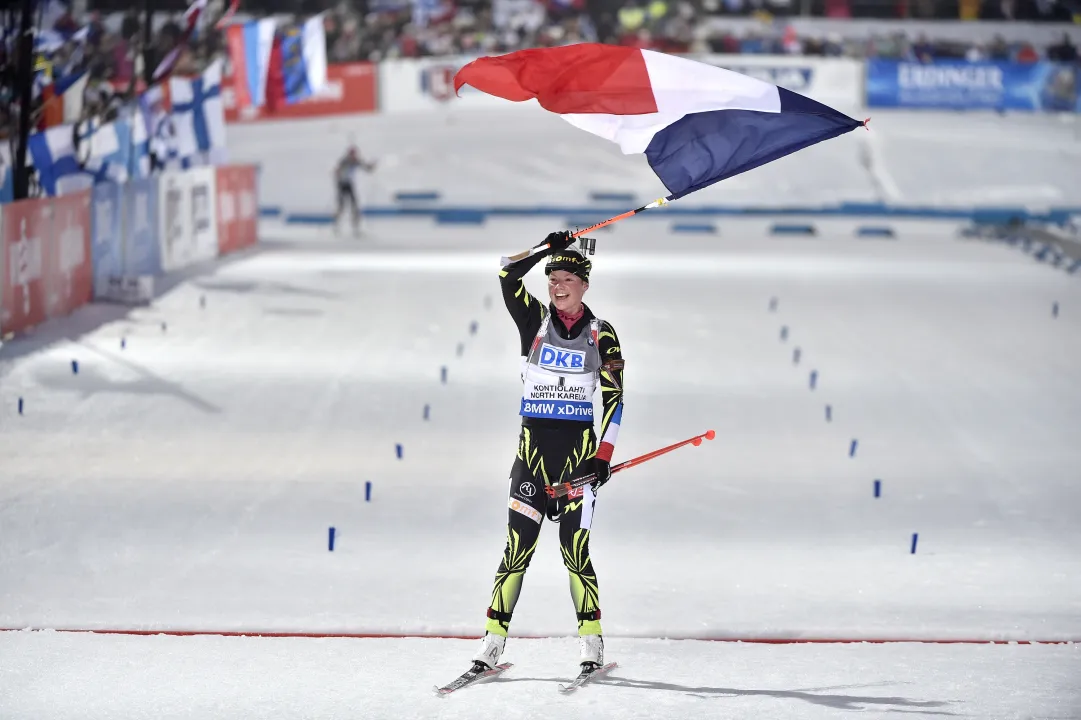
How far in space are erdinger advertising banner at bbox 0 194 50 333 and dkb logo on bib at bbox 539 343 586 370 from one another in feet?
36.7

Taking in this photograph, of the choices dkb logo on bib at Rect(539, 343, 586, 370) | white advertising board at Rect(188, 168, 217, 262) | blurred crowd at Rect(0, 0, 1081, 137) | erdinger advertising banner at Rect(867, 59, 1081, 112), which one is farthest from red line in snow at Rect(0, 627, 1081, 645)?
erdinger advertising banner at Rect(867, 59, 1081, 112)

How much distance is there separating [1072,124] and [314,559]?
38.5 metres

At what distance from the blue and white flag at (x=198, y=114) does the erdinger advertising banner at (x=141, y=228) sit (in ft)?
8.05

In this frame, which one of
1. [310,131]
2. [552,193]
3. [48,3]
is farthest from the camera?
[310,131]

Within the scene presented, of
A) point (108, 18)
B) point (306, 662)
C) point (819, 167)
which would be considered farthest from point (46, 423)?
point (108, 18)

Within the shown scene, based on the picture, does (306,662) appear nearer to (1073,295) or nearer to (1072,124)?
(1073,295)

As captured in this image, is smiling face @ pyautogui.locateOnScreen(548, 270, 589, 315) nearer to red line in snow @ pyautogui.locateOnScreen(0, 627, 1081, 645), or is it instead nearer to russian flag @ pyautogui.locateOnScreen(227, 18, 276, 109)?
red line in snow @ pyautogui.locateOnScreen(0, 627, 1081, 645)

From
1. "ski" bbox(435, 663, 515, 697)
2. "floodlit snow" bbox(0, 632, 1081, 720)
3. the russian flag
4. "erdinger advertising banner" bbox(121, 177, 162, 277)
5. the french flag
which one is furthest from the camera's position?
Result: the russian flag

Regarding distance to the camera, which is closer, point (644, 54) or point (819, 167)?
point (644, 54)

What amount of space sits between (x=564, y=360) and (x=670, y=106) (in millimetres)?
1719

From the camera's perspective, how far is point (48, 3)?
70.5 feet

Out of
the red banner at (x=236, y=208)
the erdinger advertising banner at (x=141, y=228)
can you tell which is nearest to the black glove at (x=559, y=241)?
the erdinger advertising banner at (x=141, y=228)

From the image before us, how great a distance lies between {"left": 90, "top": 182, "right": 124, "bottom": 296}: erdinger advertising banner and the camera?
20.3 metres

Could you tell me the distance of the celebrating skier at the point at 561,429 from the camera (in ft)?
23.1
